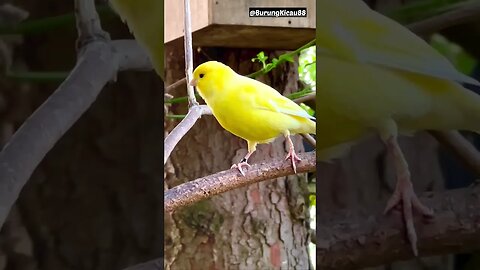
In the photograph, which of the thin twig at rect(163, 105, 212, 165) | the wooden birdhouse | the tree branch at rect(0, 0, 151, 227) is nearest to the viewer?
the tree branch at rect(0, 0, 151, 227)

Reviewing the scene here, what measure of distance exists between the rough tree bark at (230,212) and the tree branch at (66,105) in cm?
42

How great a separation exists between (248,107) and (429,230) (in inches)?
17.2

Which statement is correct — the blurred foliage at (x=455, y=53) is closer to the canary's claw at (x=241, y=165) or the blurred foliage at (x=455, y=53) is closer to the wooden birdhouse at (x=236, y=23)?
the wooden birdhouse at (x=236, y=23)

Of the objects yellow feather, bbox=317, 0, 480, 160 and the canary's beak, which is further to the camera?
the canary's beak

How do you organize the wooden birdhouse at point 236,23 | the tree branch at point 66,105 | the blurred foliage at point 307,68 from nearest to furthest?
the tree branch at point 66,105
the wooden birdhouse at point 236,23
the blurred foliage at point 307,68

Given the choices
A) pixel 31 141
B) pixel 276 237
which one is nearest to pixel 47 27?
pixel 31 141

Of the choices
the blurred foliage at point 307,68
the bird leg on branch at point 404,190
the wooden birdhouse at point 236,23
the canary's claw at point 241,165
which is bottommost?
the bird leg on branch at point 404,190

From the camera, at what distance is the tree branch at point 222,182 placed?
50.1 inches

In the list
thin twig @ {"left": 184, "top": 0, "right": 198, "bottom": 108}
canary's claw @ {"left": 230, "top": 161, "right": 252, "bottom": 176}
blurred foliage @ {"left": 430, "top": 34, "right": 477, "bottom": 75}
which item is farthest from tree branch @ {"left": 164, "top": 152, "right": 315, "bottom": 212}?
blurred foliage @ {"left": 430, "top": 34, "right": 477, "bottom": 75}

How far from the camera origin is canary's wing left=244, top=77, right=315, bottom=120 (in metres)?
1.22

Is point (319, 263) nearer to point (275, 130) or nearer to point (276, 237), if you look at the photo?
point (275, 130)

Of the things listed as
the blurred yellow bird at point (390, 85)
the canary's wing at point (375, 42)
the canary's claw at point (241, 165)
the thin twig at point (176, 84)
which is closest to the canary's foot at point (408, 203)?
the blurred yellow bird at point (390, 85)

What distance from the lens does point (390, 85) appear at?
908 mm

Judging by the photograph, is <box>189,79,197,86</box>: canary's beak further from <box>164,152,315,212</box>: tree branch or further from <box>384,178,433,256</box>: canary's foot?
<box>384,178,433,256</box>: canary's foot
